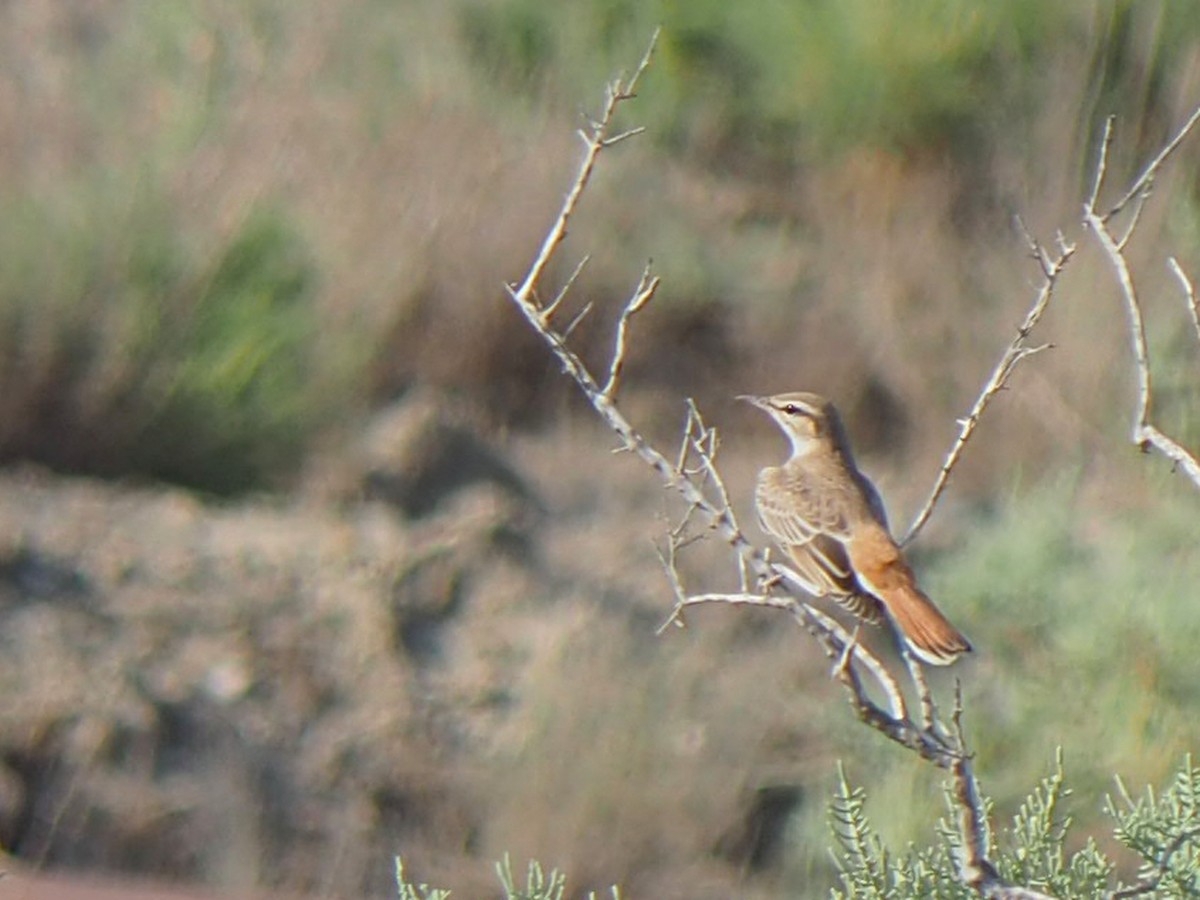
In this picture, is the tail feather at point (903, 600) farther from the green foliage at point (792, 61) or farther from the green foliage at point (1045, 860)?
the green foliage at point (792, 61)

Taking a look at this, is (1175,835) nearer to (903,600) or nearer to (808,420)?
(903,600)

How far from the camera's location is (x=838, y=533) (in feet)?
13.1

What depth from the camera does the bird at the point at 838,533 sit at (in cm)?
372

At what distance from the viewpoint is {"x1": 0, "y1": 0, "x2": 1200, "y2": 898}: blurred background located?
597 centimetres

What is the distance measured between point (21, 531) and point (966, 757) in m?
5.01

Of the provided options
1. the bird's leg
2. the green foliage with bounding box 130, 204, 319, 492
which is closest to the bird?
the bird's leg

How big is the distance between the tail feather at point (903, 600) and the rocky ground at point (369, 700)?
165 centimetres

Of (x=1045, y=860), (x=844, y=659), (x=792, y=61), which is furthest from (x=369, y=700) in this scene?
(x=792, y=61)

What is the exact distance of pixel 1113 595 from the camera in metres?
6.30

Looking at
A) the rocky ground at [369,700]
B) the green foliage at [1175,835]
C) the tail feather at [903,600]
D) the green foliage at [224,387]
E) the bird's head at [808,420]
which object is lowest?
the green foliage at [224,387]

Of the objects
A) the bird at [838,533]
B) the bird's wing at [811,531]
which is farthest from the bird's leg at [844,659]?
the bird's wing at [811,531]

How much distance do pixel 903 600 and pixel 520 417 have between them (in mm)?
4918

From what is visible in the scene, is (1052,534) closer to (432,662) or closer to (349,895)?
(432,662)

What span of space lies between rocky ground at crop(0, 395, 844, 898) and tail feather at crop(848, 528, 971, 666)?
5.40 ft
